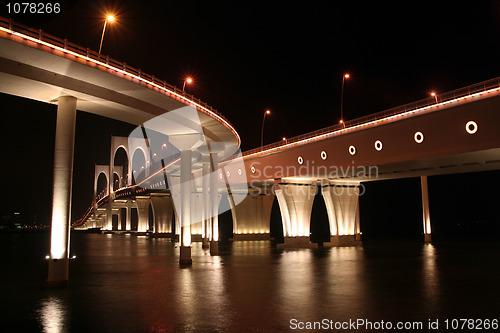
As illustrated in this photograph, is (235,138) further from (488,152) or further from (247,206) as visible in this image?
(247,206)

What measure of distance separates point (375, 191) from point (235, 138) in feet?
234

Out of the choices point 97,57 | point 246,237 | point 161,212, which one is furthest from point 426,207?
point 161,212

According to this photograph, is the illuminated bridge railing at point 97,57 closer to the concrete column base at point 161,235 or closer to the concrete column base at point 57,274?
the concrete column base at point 57,274

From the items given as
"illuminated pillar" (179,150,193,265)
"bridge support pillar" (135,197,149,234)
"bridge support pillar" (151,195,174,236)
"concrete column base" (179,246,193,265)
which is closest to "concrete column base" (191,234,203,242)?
"bridge support pillar" (151,195,174,236)

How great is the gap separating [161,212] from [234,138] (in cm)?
5183

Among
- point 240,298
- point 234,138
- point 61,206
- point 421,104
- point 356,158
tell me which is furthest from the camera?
point 356,158

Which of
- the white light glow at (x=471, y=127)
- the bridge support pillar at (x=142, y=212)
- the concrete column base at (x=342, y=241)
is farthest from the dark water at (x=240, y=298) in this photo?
the bridge support pillar at (x=142, y=212)

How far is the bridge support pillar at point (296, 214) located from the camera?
46969 mm

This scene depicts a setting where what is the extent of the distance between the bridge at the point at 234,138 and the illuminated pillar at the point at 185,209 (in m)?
0.07

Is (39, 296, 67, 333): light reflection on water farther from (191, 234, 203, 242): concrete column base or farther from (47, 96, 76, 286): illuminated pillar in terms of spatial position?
(191, 234, 203, 242): concrete column base

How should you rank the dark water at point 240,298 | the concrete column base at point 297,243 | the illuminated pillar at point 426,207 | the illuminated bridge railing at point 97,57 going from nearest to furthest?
the dark water at point 240,298, the illuminated bridge railing at point 97,57, the concrete column base at point 297,243, the illuminated pillar at point 426,207

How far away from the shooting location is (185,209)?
2920 centimetres

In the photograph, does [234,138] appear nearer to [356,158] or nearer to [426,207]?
[356,158]

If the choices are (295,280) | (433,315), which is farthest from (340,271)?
(433,315)
